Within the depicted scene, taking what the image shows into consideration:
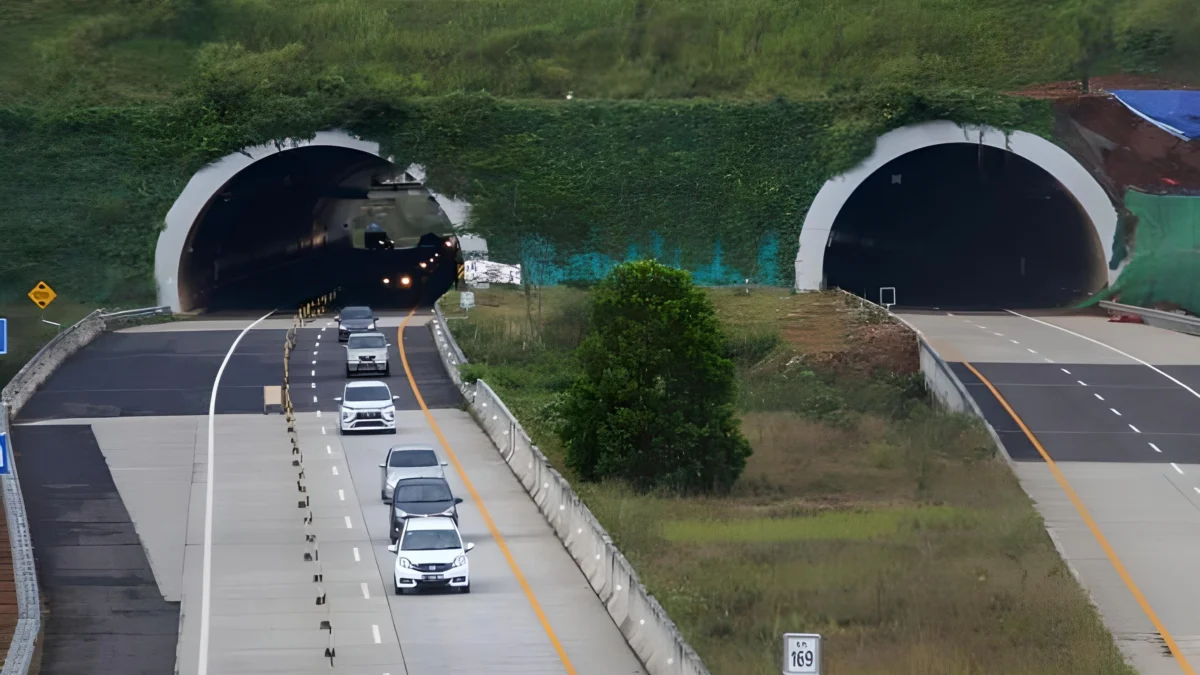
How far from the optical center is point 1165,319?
5816 cm

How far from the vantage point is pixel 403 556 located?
27.5 metres

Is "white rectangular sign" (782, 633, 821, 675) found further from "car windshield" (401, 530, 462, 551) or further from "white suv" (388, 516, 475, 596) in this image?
"car windshield" (401, 530, 462, 551)

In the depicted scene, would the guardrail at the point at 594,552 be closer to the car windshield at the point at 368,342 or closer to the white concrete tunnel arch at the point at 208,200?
the car windshield at the point at 368,342

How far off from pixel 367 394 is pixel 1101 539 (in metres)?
19.9

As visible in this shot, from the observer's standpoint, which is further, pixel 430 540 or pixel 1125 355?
pixel 1125 355

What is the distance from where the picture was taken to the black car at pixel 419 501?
30.9 m

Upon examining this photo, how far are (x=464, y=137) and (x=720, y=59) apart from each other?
43.5ft

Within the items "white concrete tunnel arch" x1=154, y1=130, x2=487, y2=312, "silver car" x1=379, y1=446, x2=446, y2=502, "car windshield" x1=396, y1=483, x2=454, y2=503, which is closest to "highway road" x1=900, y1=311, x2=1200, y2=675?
"car windshield" x1=396, y1=483, x2=454, y2=503

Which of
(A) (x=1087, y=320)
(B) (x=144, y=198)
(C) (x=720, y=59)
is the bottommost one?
(A) (x=1087, y=320)

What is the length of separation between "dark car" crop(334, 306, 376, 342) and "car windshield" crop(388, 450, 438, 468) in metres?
23.9

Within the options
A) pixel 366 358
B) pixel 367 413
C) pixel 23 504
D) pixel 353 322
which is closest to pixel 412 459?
pixel 367 413

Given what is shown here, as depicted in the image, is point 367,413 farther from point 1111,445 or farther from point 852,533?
point 1111,445

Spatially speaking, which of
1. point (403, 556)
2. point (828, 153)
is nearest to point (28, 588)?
point (403, 556)

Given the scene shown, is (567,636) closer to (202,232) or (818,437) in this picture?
(818,437)
